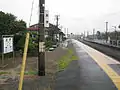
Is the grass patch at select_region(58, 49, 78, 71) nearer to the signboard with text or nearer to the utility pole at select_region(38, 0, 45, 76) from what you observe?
the utility pole at select_region(38, 0, 45, 76)

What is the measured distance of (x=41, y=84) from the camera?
33.7ft

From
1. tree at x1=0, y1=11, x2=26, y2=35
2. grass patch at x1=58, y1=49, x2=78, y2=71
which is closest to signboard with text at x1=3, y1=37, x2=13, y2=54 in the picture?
grass patch at x1=58, y1=49, x2=78, y2=71

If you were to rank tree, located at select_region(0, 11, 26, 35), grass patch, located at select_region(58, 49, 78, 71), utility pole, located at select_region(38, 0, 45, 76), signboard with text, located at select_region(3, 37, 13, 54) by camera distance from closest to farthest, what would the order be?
utility pole, located at select_region(38, 0, 45, 76) < signboard with text, located at select_region(3, 37, 13, 54) < grass patch, located at select_region(58, 49, 78, 71) < tree, located at select_region(0, 11, 26, 35)

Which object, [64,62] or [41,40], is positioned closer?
[41,40]

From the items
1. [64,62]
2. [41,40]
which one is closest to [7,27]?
[64,62]

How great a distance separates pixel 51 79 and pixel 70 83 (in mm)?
1349

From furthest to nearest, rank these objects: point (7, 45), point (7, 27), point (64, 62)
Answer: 1. point (7, 27)
2. point (64, 62)
3. point (7, 45)

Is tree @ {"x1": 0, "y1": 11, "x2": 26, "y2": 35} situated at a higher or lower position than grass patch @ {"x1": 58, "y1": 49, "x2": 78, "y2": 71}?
higher

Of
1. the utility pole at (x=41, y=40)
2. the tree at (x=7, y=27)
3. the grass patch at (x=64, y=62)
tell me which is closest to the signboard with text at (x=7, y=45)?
the grass patch at (x=64, y=62)

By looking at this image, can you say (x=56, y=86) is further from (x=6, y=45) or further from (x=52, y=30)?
(x=52, y=30)

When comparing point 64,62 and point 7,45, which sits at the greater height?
point 7,45

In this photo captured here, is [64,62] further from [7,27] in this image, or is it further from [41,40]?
[7,27]

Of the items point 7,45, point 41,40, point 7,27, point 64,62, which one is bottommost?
point 64,62

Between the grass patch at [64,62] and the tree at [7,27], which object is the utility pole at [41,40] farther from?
the tree at [7,27]
